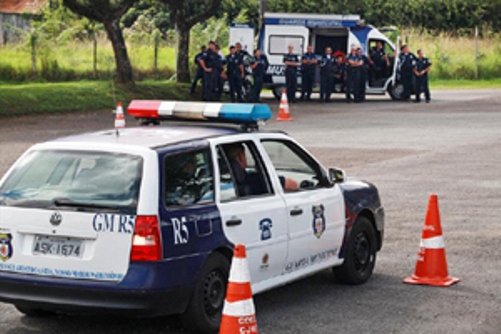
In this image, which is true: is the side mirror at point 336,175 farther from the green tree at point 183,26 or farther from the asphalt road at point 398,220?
the green tree at point 183,26

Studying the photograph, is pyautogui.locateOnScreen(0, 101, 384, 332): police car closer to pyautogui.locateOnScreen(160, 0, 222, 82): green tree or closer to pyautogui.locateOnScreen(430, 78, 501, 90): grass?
pyautogui.locateOnScreen(160, 0, 222, 82): green tree

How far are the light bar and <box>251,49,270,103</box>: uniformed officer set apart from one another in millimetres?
26980

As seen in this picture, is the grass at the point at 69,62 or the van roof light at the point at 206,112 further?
the grass at the point at 69,62

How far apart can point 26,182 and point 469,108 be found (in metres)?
27.8

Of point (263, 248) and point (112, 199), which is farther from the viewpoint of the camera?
point (263, 248)

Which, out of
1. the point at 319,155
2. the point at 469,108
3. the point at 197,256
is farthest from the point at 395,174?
the point at 469,108

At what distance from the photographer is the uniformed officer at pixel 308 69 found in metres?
38.0

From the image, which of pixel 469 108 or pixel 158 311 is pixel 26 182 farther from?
pixel 469 108

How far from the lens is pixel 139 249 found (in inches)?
295

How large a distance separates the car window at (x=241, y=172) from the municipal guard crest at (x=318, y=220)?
55cm

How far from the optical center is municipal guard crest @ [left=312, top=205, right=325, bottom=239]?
9.20 m

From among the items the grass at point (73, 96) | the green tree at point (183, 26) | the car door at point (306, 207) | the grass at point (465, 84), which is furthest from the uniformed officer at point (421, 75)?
the car door at point (306, 207)

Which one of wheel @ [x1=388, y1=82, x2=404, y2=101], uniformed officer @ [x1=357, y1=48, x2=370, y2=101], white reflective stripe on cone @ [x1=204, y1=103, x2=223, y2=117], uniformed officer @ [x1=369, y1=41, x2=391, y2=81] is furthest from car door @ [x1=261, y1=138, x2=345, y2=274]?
wheel @ [x1=388, y1=82, x2=404, y2=101]

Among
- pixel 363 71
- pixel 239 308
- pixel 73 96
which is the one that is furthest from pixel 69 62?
pixel 239 308
